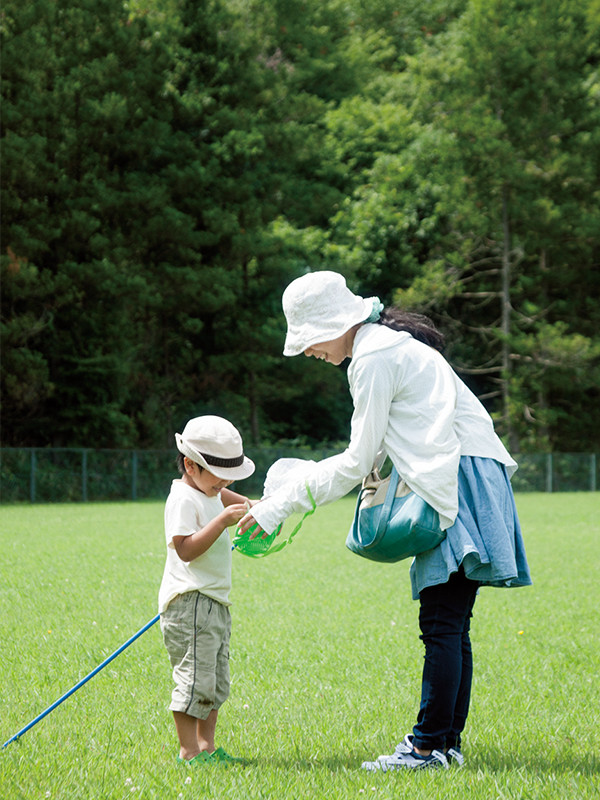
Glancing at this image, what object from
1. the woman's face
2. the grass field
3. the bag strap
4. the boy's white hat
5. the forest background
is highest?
the forest background

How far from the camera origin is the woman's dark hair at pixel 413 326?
3926 millimetres

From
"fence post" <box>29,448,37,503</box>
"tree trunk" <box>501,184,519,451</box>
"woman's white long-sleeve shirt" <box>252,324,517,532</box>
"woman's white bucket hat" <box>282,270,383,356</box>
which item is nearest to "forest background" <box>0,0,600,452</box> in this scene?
"tree trunk" <box>501,184,519,451</box>

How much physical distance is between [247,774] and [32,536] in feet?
37.5

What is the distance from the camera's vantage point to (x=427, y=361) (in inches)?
147

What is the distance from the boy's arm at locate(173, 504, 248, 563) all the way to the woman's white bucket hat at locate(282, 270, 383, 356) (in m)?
0.62

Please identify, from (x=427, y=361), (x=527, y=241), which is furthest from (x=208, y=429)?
(x=527, y=241)

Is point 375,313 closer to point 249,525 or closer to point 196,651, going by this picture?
point 249,525

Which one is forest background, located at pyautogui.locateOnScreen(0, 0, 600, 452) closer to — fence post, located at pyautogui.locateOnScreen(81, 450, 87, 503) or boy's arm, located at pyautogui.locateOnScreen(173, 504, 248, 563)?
fence post, located at pyautogui.locateOnScreen(81, 450, 87, 503)

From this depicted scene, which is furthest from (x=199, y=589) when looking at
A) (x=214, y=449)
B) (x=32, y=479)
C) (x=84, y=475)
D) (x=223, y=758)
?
(x=84, y=475)

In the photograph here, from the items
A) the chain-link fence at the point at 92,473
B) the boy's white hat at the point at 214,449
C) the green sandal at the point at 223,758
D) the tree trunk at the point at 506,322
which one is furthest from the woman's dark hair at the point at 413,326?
the tree trunk at the point at 506,322

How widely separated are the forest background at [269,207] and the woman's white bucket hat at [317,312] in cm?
2324

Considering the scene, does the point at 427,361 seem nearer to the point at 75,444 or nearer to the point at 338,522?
the point at 338,522

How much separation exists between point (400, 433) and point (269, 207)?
29290mm

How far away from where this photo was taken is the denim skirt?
3580 mm
